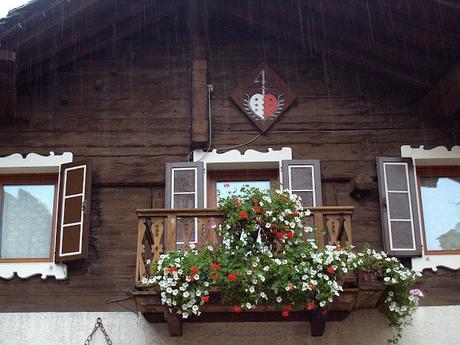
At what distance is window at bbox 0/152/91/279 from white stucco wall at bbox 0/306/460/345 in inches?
22.7

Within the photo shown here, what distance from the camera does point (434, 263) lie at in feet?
31.8

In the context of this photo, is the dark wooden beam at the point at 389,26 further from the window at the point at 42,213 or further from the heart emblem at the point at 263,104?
the window at the point at 42,213

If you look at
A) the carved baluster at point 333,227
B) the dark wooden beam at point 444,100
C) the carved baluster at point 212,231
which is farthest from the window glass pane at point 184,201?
the dark wooden beam at point 444,100

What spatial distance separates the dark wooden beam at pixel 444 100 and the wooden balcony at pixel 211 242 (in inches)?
76.2

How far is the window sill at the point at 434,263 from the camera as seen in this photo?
9664 mm

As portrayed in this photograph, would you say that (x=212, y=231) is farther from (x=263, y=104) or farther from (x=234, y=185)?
(x=263, y=104)

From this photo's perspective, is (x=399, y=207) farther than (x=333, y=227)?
Yes

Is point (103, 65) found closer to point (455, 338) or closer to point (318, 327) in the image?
point (318, 327)

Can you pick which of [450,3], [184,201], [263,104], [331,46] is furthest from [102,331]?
[450,3]

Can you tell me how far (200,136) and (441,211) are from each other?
116 inches

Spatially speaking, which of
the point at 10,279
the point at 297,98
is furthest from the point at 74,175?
the point at 297,98

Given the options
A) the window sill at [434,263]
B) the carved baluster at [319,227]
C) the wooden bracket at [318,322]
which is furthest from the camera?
the window sill at [434,263]

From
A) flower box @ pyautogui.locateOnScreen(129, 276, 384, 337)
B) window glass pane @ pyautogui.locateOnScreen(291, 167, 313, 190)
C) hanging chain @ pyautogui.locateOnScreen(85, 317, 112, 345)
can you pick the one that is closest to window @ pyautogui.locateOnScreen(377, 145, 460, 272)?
window glass pane @ pyautogui.locateOnScreen(291, 167, 313, 190)

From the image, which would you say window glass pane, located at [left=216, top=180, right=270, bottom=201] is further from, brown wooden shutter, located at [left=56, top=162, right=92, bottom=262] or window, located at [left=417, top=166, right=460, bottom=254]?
window, located at [left=417, top=166, right=460, bottom=254]
